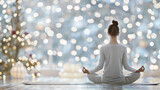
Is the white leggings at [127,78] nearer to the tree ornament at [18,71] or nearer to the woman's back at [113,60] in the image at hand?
the woman's back at [113,60]

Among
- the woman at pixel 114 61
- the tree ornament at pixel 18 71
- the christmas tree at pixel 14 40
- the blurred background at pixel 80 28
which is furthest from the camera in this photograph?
the blurred background at pixel 80 28

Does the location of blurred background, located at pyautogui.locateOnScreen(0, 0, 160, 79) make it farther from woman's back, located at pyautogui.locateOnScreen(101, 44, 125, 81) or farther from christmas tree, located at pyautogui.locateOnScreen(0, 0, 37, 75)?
woman's back, located at pyautogui.locateOnScreen(101, 44, 125, 81)

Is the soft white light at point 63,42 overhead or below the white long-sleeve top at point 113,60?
overhead

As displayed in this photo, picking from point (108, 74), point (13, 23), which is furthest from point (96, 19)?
point (108, 74)

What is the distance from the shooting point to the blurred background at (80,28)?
6.13 meters

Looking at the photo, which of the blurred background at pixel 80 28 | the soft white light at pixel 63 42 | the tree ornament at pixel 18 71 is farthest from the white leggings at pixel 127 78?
the soft white light at pixel 63 42

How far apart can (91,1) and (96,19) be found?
1.30ft

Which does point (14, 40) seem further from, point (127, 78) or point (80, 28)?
point (127, 78)

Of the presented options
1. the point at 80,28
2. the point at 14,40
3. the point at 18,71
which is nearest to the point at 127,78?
the point at 18,71

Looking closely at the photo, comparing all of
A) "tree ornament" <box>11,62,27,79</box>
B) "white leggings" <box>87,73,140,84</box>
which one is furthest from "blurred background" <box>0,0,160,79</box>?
"white leggings" <box>87,73,140,84</box>

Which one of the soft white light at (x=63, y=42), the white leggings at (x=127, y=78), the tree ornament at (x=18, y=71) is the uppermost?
the soft white light at (x=63, y=42)

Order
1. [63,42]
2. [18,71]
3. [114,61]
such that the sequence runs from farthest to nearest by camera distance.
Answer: [63,42], [18,71], [114,61]

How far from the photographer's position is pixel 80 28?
617 centimetres

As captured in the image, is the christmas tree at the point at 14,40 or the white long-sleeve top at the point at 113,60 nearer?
the white long-sleeve top at the point at 113,60
